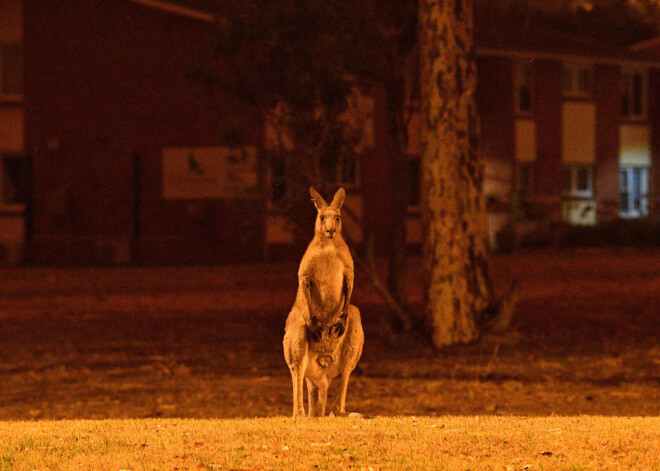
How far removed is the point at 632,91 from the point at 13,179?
22.2 meters

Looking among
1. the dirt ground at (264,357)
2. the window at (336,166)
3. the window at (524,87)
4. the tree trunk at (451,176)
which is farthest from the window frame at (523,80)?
the tree trunk at (451,176)

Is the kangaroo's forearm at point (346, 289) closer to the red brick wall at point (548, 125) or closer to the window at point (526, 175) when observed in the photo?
the window at point (526, 175)

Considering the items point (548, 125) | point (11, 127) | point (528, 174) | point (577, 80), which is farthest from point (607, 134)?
point (11, 127)

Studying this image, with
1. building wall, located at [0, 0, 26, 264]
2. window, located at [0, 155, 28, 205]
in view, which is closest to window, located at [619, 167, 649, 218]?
window, located at [0, 155, 28, 205]

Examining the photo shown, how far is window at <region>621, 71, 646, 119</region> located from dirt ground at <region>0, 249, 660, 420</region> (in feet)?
57.6

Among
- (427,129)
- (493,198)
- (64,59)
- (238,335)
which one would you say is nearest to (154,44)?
(64,59)

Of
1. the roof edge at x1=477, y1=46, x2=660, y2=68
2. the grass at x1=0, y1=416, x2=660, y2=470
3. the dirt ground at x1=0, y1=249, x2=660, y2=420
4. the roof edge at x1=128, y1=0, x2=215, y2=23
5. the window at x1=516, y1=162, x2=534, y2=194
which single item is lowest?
the dirt ground at x1=0, y1=249, x2=660, y2=420

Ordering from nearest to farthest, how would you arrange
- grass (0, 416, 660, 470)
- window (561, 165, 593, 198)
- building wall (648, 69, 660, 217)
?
grass (0, 416, 660, 470), window (561, 165, 593, 198), building wall (648, 69, 660, 217)

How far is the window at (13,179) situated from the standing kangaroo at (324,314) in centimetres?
2727

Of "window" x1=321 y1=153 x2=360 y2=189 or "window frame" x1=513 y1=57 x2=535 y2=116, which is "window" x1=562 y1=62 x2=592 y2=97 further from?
"window" x1=321 y1=153 x2=360 y2=189

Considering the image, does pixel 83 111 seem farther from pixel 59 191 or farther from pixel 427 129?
pixel 427 129

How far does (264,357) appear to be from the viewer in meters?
15.2

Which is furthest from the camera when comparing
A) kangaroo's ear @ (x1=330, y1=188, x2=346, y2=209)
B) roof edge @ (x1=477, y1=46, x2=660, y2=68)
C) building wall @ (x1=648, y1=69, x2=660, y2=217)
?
building wall @ (x1=648, y1=69, x2=660, y2=217)

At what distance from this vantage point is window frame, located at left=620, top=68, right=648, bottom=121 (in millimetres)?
39562
